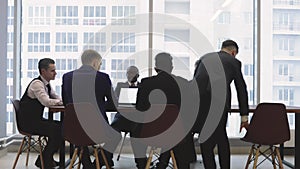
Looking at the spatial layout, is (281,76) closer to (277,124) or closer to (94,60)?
(277,124)

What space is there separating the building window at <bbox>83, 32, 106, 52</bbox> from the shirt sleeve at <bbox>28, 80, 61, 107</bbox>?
6.65ft

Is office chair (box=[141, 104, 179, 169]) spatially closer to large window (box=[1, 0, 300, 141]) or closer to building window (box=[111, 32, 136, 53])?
large window (box=[1, 0, 300, 141])

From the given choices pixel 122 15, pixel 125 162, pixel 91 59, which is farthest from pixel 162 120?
pixel 122 15

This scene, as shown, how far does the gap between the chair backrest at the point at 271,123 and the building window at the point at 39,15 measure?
12.1ft

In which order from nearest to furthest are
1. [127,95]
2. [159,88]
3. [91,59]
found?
[159,88] < [91,59] < [127,95]

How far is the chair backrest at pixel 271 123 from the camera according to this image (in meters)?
3.93

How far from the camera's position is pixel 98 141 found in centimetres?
373

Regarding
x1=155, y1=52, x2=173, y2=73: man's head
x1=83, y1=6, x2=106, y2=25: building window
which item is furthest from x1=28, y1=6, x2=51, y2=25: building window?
x1=155, y1=52, x2=173, y2=73: man's head

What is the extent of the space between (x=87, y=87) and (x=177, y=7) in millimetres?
2875

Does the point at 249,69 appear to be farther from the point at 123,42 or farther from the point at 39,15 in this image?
the point at 39,15

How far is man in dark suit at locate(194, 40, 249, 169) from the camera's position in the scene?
3.84 metres

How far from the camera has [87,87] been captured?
12.6 feet

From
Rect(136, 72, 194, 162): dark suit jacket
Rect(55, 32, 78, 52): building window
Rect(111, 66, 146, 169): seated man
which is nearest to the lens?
Rect(136, 72, 194, 162): dark suit jacket

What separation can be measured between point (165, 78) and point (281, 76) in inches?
124
